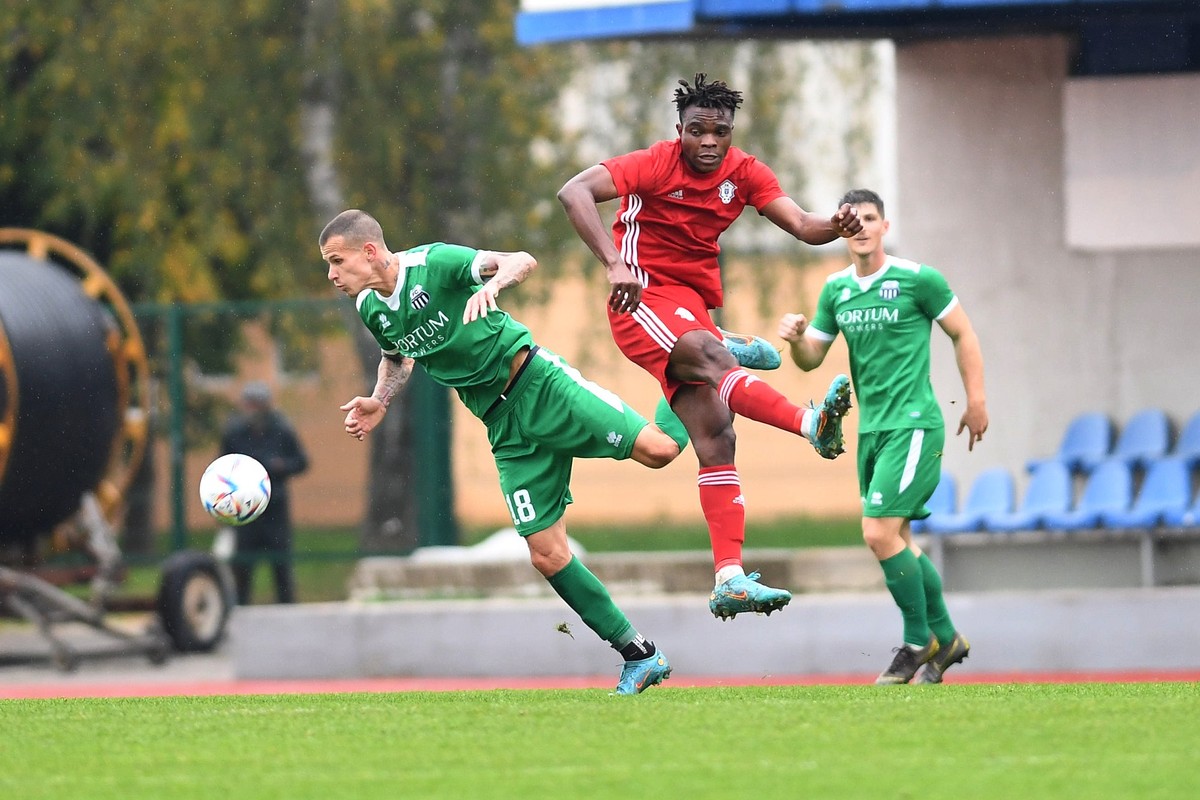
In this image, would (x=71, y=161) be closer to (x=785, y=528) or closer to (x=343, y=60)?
(x=343, y=60)

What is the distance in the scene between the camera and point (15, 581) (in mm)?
16531

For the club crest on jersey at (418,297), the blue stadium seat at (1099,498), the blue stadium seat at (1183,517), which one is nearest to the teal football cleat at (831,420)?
the club crest on jersey at (418,297)

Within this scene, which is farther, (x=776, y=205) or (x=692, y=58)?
(x=692, y=58)

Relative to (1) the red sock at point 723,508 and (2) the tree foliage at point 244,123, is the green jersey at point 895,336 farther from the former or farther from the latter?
(2) the tree foliage at point 244,123

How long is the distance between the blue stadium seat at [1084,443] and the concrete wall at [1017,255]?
0.14 meters

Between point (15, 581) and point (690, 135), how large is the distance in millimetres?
A: 9709

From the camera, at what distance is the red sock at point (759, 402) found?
8.59 m

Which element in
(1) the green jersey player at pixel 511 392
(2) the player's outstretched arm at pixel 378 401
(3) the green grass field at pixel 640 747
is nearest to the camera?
(3) the green grass field at pixel 640 747

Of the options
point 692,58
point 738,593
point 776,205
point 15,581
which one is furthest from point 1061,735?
point 692,58

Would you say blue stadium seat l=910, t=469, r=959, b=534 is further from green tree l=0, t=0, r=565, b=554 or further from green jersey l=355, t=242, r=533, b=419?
green tree l=0, t=0, r=565, b=554

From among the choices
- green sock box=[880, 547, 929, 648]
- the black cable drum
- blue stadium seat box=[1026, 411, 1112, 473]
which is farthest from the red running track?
green sock box=[880, 547, 929, 648]

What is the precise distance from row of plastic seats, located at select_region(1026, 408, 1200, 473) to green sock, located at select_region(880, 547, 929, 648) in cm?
536

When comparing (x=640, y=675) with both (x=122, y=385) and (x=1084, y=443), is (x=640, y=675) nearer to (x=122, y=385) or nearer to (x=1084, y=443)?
(x=1084, y=443)

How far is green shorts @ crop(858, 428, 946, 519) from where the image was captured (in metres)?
9.87
